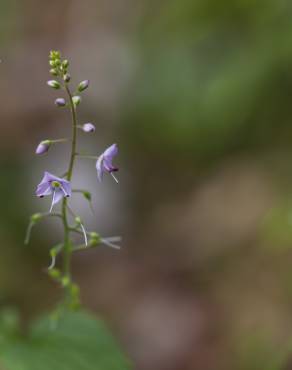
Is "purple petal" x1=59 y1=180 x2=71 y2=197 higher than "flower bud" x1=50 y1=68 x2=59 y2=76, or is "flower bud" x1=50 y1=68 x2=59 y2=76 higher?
"flower bud" x1=50 y1=68 x2=59 y2=76

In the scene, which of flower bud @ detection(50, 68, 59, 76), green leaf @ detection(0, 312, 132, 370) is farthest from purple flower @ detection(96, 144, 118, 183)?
green leaf @ detection(0, 312, 132, 370)

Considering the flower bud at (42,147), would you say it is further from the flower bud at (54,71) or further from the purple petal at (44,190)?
the flower bud at (54,71)

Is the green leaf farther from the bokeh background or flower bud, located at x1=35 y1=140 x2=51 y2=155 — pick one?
the bokeh background

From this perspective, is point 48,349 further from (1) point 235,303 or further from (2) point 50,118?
(2) point 50,118

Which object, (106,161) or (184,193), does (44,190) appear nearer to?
(106,161)

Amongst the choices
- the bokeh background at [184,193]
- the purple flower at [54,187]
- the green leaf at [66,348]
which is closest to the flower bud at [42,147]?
the purple flower at [54,187]

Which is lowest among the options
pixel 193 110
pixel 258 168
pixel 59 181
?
pixel 258 168

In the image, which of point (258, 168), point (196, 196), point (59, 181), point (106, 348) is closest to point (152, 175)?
point (196, 196)
